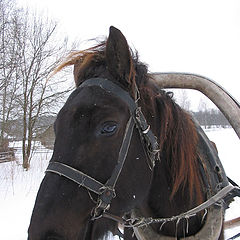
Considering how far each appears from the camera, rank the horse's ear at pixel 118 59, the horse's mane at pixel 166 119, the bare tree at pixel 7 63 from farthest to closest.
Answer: the bare tree at pixel 7 63
the horse's mane at pixel 166 119
the horse's ear at pixel 118 59

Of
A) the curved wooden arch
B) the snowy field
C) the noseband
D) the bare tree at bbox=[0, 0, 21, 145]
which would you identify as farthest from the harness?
the bare tree at bbox=[0, 0, 21, 145]

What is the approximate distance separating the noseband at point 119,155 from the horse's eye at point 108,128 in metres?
0.11

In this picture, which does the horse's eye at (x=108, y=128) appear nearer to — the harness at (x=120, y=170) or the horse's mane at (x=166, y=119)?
the harness at (x=120, y=170)

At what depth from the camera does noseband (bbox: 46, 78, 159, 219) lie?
136cm

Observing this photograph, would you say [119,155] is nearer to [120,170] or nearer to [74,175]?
[120,170]

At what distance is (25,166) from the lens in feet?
42.5

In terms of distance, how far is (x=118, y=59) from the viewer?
1679mm

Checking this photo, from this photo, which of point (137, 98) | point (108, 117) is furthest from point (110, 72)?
point (108, 117)

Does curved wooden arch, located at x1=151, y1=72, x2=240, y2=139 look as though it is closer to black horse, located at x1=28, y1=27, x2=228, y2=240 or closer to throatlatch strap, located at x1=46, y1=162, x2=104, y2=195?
black horse, located at x1=28, y1=27, x2=228, y2=240

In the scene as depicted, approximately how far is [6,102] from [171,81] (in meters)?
12.7

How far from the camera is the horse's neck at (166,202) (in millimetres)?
1949

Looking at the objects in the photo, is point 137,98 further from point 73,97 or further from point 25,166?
point 25,166

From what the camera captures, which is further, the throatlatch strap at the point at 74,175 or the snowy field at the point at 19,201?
the snowy field at the point at 19,201

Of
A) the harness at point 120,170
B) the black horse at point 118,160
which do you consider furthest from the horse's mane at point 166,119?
the harness at point 120,170
